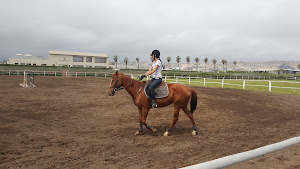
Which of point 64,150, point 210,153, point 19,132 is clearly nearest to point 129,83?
point 64,150

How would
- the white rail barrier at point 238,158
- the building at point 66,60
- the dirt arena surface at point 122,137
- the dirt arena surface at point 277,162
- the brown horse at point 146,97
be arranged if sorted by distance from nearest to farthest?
1. the white rail barrier at point 238,158
2. the dirt arena surface at point 277,162
3. the dirt arena surface at point 122,137
4. the brown horse at point 146,97
5. the building at point 66,60

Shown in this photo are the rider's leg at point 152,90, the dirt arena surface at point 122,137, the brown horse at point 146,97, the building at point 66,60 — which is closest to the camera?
the dirt arena surface at point 122,137

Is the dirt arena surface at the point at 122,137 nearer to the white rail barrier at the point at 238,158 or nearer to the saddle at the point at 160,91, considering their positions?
the white rail barrier at the point at 238,158

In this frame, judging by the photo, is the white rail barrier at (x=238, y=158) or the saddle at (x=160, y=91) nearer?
the white rail barrier at (x=238, y=158)

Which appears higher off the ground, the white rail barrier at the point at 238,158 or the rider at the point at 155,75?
the rider at the point at 155,75

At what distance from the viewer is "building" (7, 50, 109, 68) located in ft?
237

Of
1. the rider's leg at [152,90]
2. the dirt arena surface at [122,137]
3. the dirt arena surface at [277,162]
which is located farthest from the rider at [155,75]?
the dirt arena surface at [277,162]

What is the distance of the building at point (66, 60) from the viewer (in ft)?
237

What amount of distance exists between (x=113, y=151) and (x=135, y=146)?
0.65m

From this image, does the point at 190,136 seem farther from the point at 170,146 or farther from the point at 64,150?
the point at 64,150

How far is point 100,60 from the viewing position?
284 feet

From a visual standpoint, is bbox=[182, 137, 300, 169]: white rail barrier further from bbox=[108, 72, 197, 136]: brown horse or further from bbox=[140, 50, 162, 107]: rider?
bbox=[140, 50, 162, 107]: rider

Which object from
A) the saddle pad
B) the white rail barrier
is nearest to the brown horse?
the saddle pad

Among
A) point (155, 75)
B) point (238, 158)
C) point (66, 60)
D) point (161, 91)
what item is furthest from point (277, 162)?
point (66, 60)
